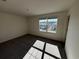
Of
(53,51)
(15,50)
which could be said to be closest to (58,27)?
(53,51)

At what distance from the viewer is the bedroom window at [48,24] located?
3857 mm

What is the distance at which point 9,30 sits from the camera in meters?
3.88

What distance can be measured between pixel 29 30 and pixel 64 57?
14.9ft

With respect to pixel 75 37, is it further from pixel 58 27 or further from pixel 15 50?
pixel 15 50

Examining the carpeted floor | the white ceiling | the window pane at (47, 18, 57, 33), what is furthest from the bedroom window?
the white ceiling

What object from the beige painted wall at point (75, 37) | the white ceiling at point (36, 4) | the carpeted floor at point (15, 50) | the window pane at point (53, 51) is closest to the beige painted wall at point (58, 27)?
the carpeted floor at point (15, 50)

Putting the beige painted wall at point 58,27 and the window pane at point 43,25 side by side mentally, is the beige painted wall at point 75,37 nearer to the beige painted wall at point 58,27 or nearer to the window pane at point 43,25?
the beige painted wall at point 58,27

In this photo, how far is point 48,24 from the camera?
4.24 meters

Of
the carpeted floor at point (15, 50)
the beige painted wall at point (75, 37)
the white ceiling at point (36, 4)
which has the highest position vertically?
the white ceiling at point (36, 4)

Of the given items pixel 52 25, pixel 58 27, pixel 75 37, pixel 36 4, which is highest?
pixel 36 4

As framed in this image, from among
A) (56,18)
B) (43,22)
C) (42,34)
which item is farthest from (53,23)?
(42,34)

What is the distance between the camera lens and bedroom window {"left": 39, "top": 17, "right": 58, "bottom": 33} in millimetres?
3857

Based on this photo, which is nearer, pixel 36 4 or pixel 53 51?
pixel 36 4

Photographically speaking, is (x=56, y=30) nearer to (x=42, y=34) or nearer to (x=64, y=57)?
(x=42, y=34)
